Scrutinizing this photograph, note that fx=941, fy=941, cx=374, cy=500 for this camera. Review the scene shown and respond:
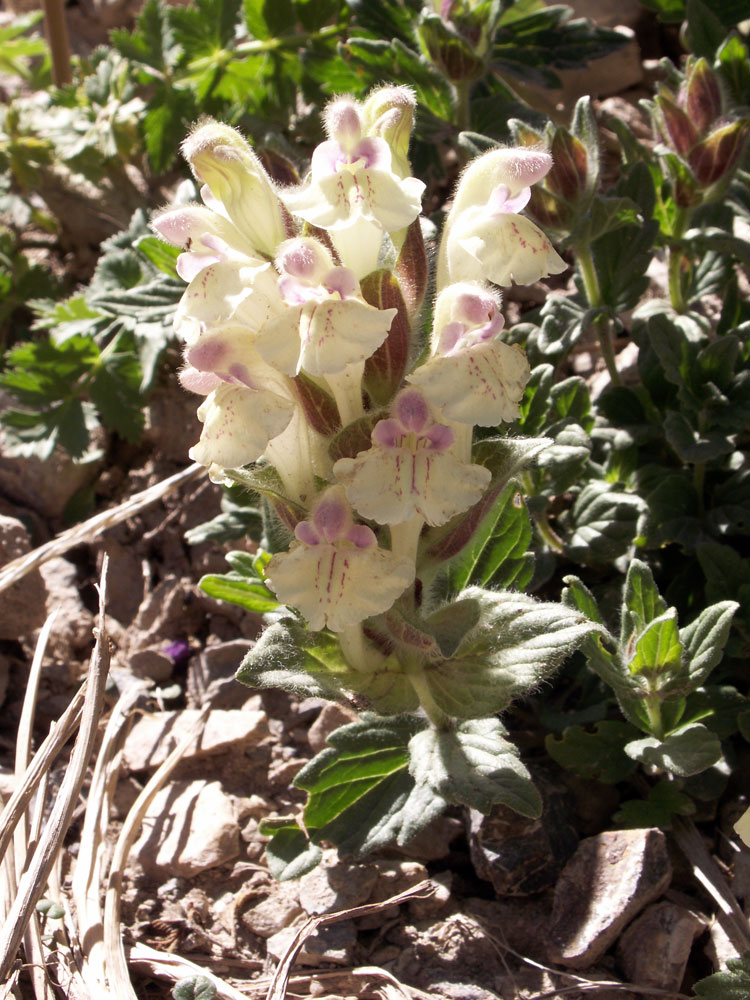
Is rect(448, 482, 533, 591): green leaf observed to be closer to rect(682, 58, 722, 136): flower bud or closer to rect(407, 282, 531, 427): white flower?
rect(407, 282, 531, 427): white flower

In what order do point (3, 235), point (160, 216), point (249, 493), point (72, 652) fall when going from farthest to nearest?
point (3, 235), point (72, 652), point (249, 493), point (160, 216)

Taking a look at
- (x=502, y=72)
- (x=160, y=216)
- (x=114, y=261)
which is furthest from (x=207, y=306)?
(x=502, y=72)

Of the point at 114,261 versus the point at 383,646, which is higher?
the point at 114,261

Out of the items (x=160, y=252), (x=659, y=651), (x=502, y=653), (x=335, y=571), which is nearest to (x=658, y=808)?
(x=659, y=651)

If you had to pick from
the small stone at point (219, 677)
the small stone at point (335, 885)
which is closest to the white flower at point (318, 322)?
the small stone at point (335, 885)

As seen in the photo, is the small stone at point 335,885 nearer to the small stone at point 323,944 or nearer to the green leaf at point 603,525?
the small stone at point 323,944

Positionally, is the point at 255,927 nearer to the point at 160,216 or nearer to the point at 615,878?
the point at 615,878
